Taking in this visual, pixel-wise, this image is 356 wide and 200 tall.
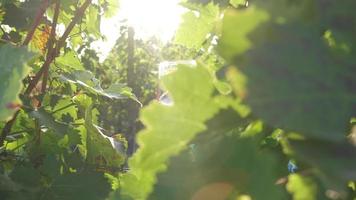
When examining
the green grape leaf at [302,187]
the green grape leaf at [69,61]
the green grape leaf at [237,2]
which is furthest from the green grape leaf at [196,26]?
the green grape leaf at [302,187]

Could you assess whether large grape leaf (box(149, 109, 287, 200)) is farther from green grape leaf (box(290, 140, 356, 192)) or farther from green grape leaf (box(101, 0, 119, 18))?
green grape leaf (box(101, 0, 119, 18))

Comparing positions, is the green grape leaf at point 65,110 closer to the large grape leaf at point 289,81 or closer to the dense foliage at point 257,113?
the dense foliage at point 257,113

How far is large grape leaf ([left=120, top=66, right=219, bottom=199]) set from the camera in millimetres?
558

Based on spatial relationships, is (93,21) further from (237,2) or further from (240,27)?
(240,27)

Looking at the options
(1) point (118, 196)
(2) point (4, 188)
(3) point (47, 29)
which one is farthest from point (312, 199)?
(3) point (47, 29)

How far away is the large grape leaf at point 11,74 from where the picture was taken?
29.9 inches

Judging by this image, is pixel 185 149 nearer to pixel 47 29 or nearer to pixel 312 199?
pixel 312 199

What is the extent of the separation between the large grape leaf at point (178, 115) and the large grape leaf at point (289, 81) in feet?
0.26

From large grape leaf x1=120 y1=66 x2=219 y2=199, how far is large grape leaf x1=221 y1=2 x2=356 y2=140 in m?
0.08

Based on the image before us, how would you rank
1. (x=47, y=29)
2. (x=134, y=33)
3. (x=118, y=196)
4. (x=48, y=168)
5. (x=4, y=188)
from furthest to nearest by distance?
(x=134, y=33)
(x=47, y=29)
(x=48, y=168)
(x=4, y=188)
(x=118, y=196)

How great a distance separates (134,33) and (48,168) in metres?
19.9

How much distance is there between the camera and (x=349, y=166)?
468 millimetres

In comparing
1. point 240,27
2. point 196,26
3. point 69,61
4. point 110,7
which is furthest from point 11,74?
point 110,7

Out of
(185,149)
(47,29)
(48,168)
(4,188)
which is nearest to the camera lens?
(185,149)
